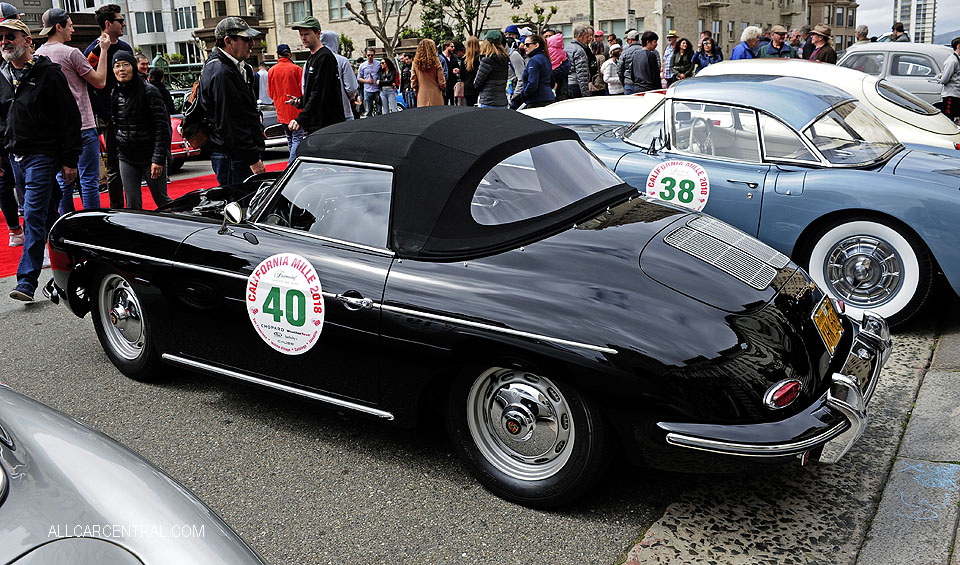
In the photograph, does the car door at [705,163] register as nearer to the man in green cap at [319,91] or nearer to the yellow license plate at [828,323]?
the yellow license plate at [828,323]

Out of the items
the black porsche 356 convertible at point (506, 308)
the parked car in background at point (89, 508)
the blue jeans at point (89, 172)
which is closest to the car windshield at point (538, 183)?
the black porsche 356 convertible at point (506, 308)

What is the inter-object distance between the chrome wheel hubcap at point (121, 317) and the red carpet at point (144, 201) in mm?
3331

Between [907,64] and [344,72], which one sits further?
[907,64]

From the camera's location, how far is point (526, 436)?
3258 mm

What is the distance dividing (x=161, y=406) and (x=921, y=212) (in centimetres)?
456

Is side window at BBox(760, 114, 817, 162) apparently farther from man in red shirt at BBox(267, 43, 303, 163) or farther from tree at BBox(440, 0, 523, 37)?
tree at BBox(440, 0, 523, 37)

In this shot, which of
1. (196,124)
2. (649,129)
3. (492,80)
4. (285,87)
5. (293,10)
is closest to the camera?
(649,129)

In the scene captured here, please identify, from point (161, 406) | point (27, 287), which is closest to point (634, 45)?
point (27, 287)

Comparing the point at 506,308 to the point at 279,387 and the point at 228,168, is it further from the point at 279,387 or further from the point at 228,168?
the point at 228,168

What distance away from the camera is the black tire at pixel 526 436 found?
310 cm

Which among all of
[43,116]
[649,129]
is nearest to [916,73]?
[649,129]

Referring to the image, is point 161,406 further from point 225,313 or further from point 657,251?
point 657,251

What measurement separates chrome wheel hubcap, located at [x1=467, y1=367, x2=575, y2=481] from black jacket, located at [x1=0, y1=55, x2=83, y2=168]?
457cm

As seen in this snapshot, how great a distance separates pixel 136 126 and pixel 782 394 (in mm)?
6491
